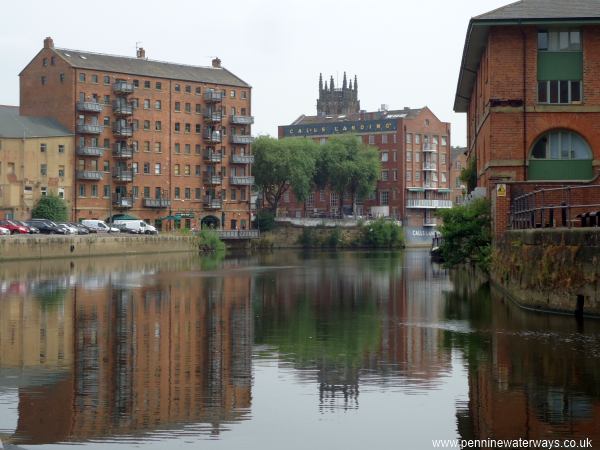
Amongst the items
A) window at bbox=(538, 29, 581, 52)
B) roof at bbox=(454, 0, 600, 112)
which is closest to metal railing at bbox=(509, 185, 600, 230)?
window at bbox=(538, 29, 581, 52)

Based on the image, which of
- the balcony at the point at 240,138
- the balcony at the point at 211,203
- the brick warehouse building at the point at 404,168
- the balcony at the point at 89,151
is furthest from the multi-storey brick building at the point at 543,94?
the brick warehouse building at the point at 404,168

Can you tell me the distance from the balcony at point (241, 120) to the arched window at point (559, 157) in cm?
8524

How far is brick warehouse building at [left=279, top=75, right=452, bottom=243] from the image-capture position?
161125mm

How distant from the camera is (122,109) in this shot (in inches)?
4574

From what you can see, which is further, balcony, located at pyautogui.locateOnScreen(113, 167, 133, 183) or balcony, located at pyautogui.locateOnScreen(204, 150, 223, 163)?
balcony, located at pyautogui.locateOnScreen(204, 150, 223, 163)

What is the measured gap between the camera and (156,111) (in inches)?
4764

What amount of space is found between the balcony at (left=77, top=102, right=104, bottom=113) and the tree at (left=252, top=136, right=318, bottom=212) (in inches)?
1167

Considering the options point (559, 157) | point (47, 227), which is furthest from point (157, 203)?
point (559, 157)

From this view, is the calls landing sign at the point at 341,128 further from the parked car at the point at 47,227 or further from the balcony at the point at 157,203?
the parked car at the point at 47,227

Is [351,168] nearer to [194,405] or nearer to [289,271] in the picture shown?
[289,271]

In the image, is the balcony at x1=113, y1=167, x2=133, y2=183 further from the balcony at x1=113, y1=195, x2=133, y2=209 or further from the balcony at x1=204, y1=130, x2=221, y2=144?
the balcony at x1=204, y1=130, x2=221, y2=144

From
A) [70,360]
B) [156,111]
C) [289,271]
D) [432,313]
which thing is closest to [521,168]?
[432,313]

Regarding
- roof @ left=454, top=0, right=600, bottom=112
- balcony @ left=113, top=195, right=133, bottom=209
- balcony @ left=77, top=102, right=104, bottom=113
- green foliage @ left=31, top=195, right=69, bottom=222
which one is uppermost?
balcony @ left=77, top=102, right=104, bottom=113

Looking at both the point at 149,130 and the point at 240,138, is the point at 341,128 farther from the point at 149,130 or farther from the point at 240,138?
the point at 149,130
